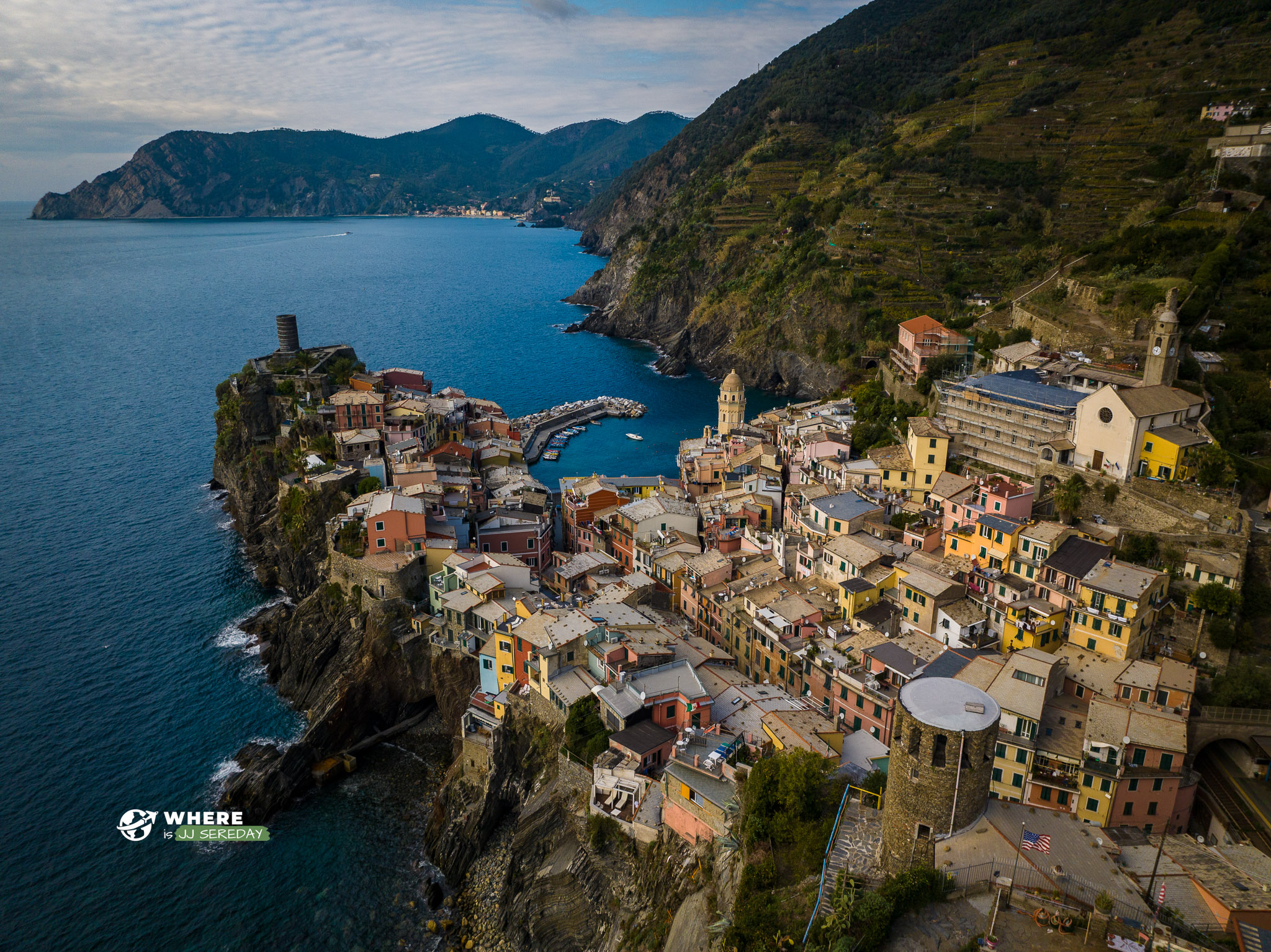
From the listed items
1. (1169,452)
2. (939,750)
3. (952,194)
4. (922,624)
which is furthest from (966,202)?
(939,750)

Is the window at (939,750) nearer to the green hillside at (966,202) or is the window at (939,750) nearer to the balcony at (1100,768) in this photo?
the balcony at (1100,768)

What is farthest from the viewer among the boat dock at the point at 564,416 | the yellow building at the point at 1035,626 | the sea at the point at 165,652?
the boat dock at the point at 564,416

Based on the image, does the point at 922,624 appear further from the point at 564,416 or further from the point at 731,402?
the point at 564,416

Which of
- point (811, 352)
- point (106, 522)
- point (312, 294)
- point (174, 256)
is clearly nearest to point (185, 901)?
point (106, 522)

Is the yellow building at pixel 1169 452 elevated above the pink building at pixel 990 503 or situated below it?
above

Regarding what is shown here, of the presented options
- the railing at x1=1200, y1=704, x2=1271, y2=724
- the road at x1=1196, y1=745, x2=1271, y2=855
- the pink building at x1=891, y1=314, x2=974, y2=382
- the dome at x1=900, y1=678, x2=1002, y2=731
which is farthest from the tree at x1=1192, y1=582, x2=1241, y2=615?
the pink building at x1=891, y1=314, x2=974, y2=382

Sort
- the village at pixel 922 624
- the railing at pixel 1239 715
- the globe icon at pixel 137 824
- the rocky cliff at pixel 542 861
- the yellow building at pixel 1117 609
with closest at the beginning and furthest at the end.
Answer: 1. the village at pixel 922 624
2. the rocky cliff at pixel 542 861
3. the railing at pixel 1239 715
4. the yellow building at pixel 1117 609
5. the globe icon at pixel 137 824

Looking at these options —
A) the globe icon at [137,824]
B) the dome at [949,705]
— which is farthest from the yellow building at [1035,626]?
the globe icon at [137,824]
